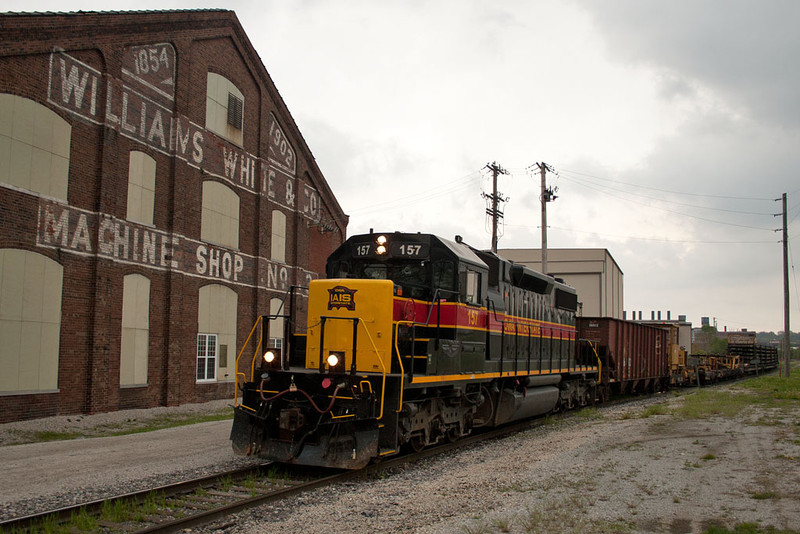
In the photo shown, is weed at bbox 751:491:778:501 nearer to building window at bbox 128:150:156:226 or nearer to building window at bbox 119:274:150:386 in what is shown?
building window at bbox 119:274:150:386

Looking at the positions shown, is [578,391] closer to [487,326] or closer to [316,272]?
[487,326]

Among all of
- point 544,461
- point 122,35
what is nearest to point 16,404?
point 122,35

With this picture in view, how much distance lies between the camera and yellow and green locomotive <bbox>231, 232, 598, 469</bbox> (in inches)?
371

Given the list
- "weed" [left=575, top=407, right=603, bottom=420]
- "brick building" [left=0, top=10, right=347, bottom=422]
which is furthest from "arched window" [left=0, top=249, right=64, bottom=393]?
"weed" [left=575, top=407, right=603, bottom=420]

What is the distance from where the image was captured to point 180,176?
68.6 ft

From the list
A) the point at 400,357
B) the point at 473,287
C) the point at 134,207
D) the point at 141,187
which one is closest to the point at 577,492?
the point at 400,357

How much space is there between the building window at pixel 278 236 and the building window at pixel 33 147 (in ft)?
32.5

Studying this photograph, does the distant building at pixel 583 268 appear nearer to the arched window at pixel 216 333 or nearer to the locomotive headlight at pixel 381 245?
the arched window at pixel 216 333

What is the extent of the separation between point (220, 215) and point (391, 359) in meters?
14.6

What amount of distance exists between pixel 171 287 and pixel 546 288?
11.3 meters

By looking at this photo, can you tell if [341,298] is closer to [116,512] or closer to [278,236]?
[116,512]

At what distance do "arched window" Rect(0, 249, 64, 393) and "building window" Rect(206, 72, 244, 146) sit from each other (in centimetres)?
842

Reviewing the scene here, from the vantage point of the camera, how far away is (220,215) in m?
23.0

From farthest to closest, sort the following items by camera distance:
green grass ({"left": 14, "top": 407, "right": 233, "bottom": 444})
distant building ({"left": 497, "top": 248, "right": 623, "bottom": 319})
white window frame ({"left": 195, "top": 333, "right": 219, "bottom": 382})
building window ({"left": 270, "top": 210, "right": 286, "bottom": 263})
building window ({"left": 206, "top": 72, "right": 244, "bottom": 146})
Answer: distant building ({"left": 497, "top": 248, "right": 623, "bottom": 319}), building window ({"left": 270, "top": 210, "right": 286, "bottom": 263}), building window ({"left": 206, "top": 72, "right": 244, "bottom": 146}), white window frame ({"left": 195, "top": 333, "right": 219, "bottom": 382}), green grass ({"left": 14, "top": 407, "right": 233, "bottom": 444})
